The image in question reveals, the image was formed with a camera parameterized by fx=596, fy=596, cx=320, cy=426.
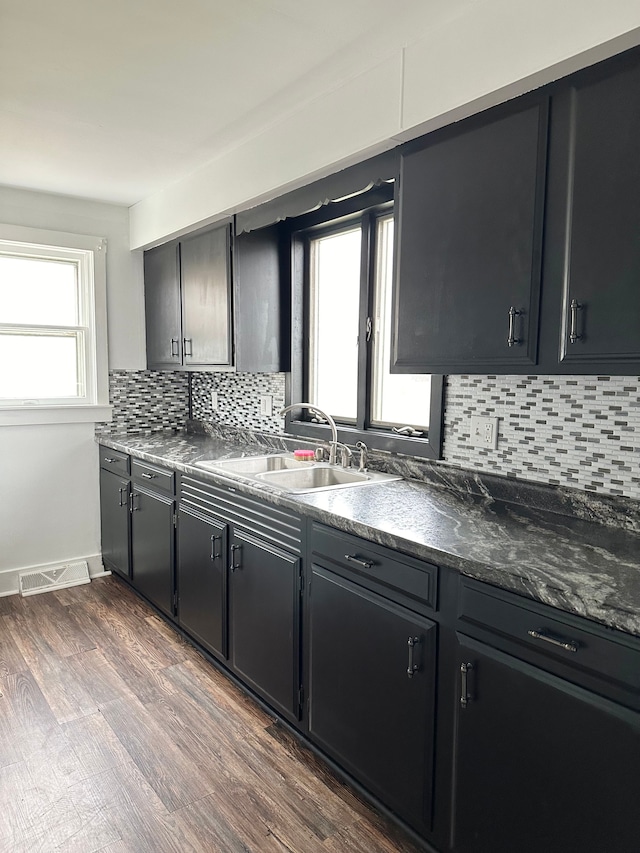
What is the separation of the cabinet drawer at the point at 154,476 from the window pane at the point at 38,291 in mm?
1194

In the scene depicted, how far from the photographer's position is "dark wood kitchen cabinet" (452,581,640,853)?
1232mm

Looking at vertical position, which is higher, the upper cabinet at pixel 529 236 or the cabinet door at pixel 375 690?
the upper cabinet at pixel 529 236

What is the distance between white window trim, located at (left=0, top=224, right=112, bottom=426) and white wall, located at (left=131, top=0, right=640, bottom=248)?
57.2 inches

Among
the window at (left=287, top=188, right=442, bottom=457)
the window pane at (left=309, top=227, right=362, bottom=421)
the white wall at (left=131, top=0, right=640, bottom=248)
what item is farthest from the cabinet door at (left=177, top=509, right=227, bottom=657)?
the white wall at (left=131, top=0, right=640, bottom=248)

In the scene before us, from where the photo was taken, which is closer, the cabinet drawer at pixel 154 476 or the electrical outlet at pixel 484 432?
the electrical outlet at pixel 484 432

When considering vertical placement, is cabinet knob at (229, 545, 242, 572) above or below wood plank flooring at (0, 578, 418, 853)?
above

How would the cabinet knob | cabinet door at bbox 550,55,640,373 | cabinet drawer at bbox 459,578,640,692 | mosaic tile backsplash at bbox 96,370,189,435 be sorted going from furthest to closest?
mosaic tile backsplash at bbox 96,370,189,435, the cabinet knob, cabinet door at bbox 550,55,640,373, cabinet drawer at bbox 459,578,640,692

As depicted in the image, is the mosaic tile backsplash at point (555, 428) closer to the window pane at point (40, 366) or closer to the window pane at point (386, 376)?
the window pane at point (386, 376)

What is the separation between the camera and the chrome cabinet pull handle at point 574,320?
5.23ft

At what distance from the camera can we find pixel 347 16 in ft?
5.96

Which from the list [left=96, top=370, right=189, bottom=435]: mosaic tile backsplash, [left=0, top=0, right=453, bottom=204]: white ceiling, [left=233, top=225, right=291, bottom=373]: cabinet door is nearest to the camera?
[left=0, top=0, right=453, bottom=204]: white ceiling

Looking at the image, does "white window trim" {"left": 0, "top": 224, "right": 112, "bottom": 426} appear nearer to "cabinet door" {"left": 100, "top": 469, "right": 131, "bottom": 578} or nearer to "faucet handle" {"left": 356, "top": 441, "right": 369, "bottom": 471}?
"cabinet door" {"left": 100, "top": 469, "right": 131, "bottom": 578}

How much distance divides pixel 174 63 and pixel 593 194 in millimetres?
1516

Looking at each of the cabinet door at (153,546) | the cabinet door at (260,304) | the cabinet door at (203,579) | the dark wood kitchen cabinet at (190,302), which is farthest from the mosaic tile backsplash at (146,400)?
the cabinet door at (203,579)
